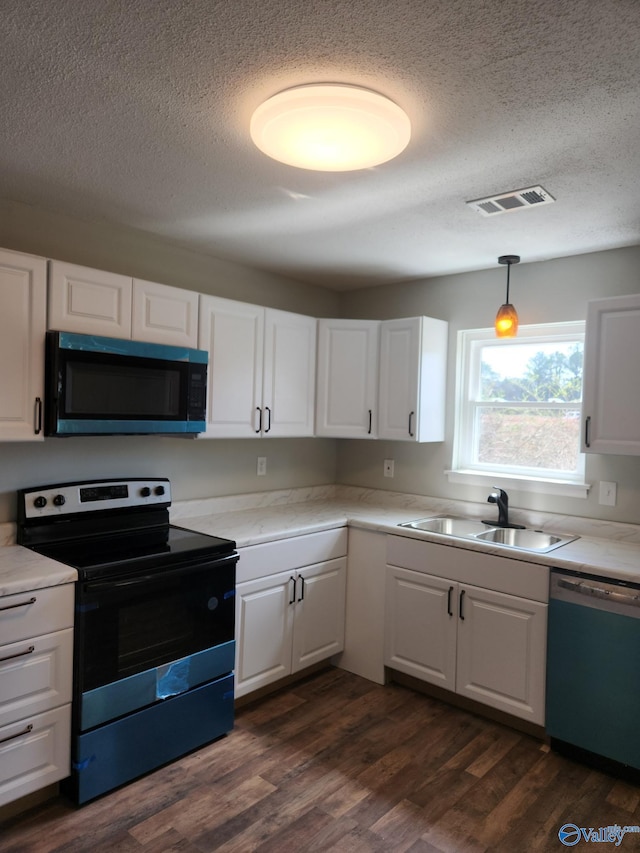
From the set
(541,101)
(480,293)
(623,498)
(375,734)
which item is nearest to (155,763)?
(375,734)

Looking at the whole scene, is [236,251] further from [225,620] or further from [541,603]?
[541,603]

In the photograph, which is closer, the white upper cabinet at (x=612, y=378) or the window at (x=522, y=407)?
the white upper cabinet at (x=612, y=378)

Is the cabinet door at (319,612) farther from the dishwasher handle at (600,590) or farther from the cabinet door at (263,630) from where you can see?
the dishwasher handle at (600,590)

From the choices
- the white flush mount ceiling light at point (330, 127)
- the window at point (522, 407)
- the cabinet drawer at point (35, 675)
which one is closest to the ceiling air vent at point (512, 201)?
the white flush mount ceiling light at point (330, 127)

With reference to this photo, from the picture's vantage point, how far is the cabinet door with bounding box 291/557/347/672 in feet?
9.77

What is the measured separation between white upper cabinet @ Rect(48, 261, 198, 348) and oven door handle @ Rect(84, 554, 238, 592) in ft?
3.25

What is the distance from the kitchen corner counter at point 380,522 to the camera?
2.50 m

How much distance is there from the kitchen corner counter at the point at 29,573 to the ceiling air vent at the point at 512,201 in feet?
6.84

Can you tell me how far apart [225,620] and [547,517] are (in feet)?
5.75

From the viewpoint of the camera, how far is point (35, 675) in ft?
6.49

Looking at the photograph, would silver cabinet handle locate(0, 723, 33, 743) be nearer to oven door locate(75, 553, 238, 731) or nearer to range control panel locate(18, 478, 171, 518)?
oven door locate(75, 553, 238, 731)

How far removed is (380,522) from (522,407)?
3.44ft

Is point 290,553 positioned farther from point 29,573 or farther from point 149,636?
point 29,573

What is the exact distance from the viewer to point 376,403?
3508 mm
